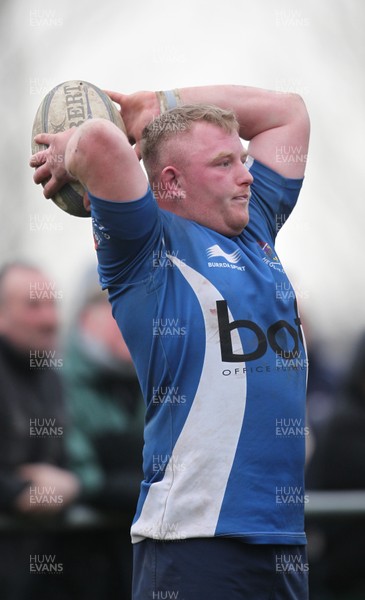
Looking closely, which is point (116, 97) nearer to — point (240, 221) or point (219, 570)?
point (240, 221)

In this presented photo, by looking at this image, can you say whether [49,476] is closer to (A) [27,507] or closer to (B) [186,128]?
(A) [27,507]

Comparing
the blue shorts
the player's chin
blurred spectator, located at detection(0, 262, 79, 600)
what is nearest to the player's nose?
the player's chin

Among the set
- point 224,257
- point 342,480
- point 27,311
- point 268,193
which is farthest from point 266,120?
point 342,480

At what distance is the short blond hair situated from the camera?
439 centimetres

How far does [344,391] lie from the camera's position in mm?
7152

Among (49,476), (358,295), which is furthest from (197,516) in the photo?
(358,295)

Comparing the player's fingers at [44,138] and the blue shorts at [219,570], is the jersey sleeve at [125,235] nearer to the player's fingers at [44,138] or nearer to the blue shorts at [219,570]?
the player's fingers at [44,138]

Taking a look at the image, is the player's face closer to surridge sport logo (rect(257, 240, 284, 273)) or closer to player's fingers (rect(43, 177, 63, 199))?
surridge sport logo (rect(257, 240, 284, 273))

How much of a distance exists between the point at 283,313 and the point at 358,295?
1133cm

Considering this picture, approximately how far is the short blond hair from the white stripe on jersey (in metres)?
0.73

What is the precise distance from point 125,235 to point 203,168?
50 cm

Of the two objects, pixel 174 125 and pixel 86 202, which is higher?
pixel 174 125

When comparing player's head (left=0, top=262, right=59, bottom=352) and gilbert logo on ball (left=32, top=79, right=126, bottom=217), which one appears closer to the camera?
gilbert logo on ball (left=32, top=79, right=126, bottom=217)

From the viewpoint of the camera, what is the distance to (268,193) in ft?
15.4
